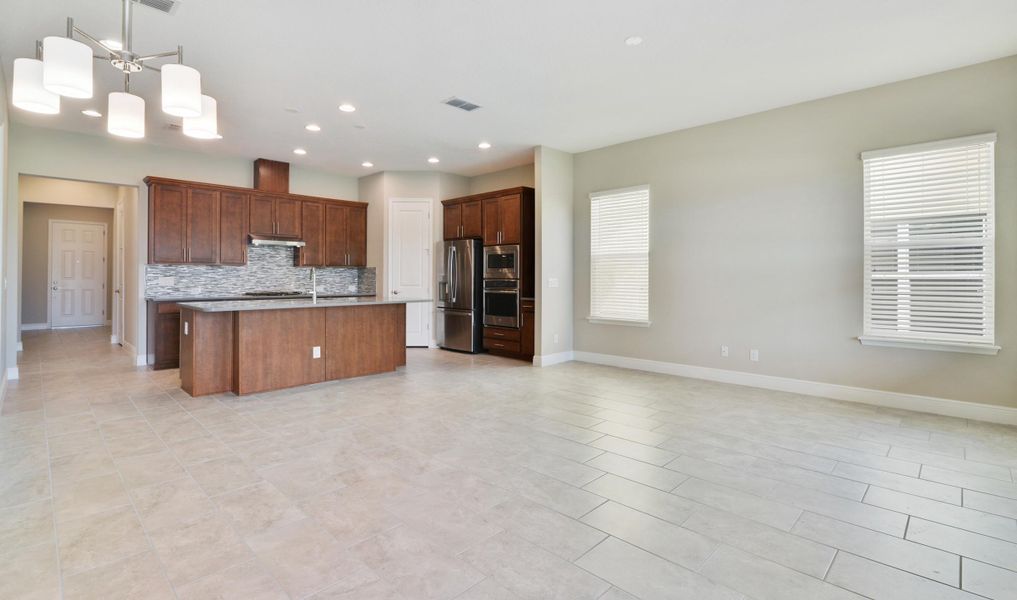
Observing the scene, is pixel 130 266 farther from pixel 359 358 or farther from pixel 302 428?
pixel 302 428

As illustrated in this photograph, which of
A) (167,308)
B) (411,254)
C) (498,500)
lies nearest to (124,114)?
(498,500)

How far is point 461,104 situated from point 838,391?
4.56 m

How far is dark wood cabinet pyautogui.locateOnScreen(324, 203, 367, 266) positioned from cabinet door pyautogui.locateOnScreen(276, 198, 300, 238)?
0.46m

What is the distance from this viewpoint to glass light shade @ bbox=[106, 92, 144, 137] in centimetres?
301

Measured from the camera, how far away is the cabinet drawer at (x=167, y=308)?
600cm

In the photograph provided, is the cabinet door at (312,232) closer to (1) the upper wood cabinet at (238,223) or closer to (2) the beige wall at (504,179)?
(1) the upper wood cabinet at (238,223)

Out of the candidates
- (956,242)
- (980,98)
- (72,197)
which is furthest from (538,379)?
(72,197)

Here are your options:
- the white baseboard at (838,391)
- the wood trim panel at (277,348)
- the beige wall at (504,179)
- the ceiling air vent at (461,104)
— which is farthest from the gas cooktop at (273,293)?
the white baseboard at (838,391)

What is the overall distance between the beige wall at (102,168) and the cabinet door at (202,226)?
412mm

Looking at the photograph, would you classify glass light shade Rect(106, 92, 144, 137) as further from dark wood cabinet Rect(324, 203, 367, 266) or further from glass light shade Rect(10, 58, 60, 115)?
dark wood cabinet Rect(324, 203, 367, 266)

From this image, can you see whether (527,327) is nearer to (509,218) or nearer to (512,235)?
(512,235)

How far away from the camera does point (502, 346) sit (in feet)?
23.4

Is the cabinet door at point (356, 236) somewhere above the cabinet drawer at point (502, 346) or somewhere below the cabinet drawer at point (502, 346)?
above

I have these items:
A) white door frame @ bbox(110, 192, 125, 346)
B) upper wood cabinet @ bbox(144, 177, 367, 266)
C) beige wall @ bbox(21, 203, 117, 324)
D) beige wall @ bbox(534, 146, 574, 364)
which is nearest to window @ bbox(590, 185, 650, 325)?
beige wall @ bbox(534, 146, 574, 364)
